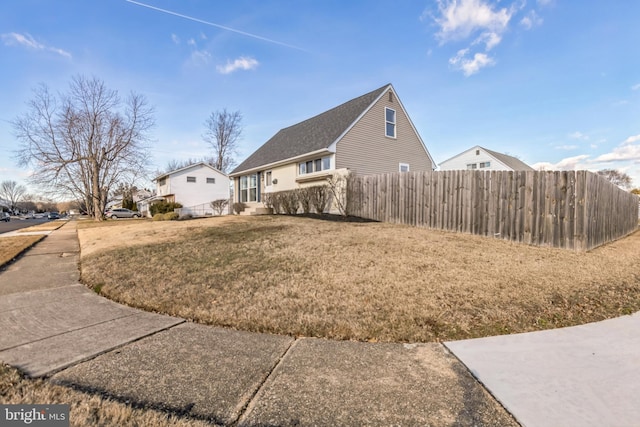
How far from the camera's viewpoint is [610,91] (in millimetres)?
11688

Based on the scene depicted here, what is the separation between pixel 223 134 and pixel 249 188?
25.9m

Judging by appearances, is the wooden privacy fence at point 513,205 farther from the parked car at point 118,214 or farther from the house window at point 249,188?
the parked car at point 118,214

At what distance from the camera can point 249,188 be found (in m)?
22.6

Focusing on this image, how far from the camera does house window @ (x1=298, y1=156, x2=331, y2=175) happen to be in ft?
49.8

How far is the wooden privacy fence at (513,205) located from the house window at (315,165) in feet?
15.3

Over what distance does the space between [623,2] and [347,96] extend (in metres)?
15.2

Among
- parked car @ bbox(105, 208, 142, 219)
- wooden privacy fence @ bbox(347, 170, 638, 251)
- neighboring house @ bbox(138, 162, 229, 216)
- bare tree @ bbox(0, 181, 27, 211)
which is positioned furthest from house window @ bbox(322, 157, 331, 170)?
bare tree @ bbox(0, 181, 27, 211)

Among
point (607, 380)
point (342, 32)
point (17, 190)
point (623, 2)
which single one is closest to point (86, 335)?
point (607, 380)

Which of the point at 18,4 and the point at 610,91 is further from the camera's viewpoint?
the point at 610,91

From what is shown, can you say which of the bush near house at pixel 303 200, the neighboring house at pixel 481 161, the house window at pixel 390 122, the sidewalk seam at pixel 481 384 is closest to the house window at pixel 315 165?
the bush near house at pixel 303 200

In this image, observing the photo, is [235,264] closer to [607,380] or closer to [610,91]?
[607,380]

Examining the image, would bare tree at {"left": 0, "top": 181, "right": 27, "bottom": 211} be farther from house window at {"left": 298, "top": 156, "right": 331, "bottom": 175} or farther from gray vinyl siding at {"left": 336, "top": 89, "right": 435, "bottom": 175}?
gray vinyl siding at {"left": 336, "top": 89, "right": 435, "bottom": 175}

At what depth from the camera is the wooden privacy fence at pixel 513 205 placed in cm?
700

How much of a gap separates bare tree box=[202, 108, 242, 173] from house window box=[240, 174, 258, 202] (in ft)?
76.0
